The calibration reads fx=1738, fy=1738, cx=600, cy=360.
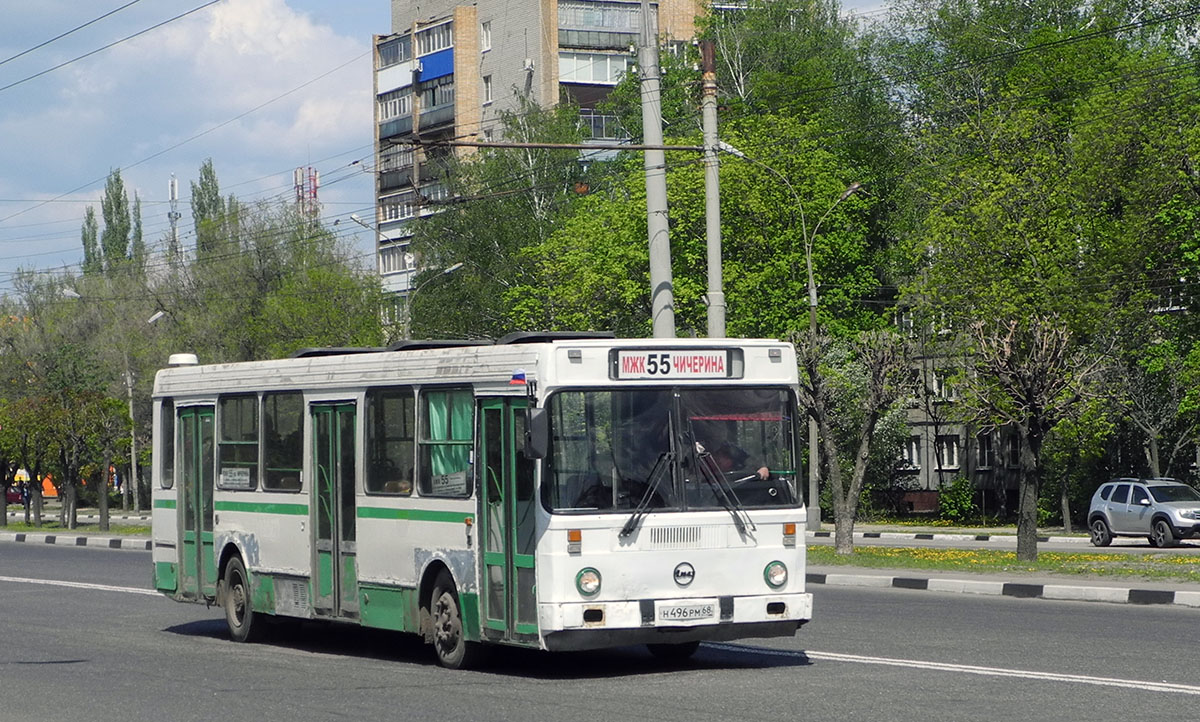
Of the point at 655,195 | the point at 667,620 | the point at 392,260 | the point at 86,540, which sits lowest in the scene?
the point at 86,540

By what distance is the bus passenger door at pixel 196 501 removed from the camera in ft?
55.8

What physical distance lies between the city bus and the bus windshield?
0.01 m

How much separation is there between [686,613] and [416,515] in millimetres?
2534

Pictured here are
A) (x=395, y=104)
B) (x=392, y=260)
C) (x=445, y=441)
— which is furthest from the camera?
(x=392, y=260)

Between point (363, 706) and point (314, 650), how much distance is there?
4494mm

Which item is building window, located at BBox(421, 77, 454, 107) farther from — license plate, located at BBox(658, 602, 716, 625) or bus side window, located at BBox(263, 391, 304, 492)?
license plate, located at BBox(658, 602, 716, 625)

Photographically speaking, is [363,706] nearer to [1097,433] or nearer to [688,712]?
[688,712]

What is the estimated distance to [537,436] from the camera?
11.8 meters

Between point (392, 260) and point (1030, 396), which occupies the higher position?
point (392, 260)

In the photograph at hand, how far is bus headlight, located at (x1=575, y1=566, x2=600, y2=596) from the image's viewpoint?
1194 centimetres

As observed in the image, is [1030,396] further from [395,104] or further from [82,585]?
[395,104]

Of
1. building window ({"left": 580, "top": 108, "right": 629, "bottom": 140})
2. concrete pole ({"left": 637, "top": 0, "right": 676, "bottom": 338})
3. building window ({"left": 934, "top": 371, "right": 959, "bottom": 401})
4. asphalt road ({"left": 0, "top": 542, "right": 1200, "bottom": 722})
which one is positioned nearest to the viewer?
asphalt road ({"left": 0, "top": 542, "right": 1200, "bottom": 722})

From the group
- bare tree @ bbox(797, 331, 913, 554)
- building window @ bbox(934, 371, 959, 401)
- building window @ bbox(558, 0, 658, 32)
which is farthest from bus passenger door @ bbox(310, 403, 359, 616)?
building window @ bbox(558, 0, 658, 32)

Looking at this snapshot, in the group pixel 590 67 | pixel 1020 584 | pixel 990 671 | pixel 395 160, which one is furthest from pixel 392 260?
pixel 990 671
